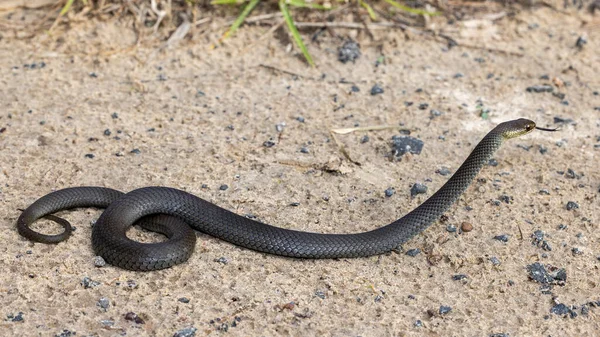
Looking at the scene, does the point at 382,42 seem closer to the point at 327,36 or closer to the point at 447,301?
the point at 327,36

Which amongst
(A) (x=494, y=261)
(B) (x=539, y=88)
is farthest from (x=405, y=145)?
(B) (x=539, y=88)

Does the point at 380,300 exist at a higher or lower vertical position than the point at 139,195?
lower

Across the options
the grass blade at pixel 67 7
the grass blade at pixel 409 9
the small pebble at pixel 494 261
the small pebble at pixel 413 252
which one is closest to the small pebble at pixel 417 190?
the small pebble at pixel 413 252

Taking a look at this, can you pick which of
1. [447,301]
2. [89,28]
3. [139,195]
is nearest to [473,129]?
[447,301]

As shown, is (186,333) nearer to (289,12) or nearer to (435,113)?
(435,113)

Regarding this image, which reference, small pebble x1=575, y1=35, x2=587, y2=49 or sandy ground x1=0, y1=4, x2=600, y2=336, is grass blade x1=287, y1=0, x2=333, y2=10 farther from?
small pebble x1=575, y1=35, x2=587, y2=49

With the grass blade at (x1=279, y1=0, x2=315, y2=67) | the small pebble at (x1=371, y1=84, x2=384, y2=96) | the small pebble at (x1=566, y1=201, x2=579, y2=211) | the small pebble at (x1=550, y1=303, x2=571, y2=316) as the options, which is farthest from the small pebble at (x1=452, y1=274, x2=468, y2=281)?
the grass blade at (x1=279, y1=0, x2=315, y2=67)

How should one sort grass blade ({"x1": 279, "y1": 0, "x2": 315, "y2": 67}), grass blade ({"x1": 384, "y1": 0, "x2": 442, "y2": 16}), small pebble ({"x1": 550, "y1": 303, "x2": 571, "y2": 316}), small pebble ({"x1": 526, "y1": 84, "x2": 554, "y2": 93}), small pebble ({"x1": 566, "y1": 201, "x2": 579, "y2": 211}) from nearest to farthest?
small pebble ({"x1": 550, "y1": 303, "x2": 571, "y2": 316})
small pebble ({"x1": 566, "y1": 201, "x2": 579, "y2": 211})
small pebble ({"x1": 526, "y1": 84, "x2": 554, "y2": 93})
grass blade ({"x1": 279, "y1": 0, "x2": 315, "y2": 67})
grass blade ({"x1": 384, "y1": 0, "x2": 442, "y2": 16})
